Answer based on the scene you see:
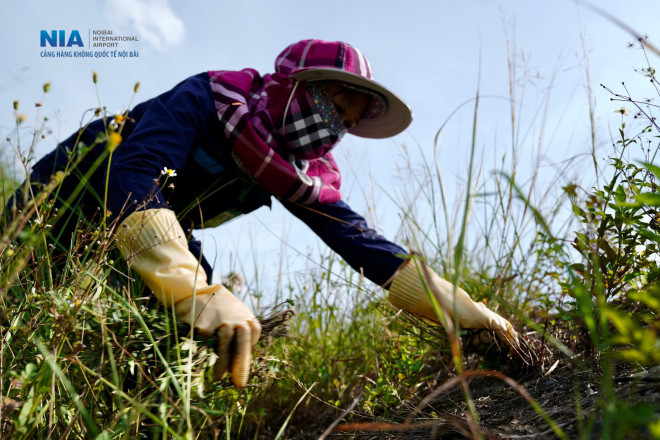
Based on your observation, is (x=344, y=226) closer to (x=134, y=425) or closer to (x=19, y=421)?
(x=134, y=425)

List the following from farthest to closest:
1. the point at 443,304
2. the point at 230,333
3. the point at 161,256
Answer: the point at 443,304, the point at 161,256, the point at 230,333

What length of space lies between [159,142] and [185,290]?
581 millimetres

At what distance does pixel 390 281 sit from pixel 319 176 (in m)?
0.58

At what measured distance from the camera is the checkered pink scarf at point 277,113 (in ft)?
5.97

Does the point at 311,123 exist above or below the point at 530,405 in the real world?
above

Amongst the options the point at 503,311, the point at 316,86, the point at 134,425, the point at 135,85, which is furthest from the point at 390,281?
the point at 135,85

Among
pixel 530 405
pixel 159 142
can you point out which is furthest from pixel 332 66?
pixel 530 405

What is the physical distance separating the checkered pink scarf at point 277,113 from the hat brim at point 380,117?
0.13 ft

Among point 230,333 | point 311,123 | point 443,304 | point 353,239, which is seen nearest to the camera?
point 230,333

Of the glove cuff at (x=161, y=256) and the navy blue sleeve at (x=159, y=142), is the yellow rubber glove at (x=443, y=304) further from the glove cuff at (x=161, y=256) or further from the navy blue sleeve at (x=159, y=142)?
the navy blue sleeve at (x=159, y=142)

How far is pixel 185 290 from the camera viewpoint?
1.30m

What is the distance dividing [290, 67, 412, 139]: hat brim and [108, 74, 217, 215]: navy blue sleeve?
374 mm

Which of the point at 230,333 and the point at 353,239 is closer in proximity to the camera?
the point at 230,333

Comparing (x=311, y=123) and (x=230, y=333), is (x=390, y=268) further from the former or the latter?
(x=230, y=333)
